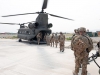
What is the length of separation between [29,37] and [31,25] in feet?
4.79

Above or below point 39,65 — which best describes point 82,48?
above

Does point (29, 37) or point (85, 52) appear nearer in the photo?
point (85, 52)

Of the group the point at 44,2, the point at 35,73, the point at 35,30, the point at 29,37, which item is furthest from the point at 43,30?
the point at 35,73

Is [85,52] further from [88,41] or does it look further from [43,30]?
[43,30]

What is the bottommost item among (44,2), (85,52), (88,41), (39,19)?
(85,52)

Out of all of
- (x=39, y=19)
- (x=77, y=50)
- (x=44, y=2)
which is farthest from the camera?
(x=39, y=19)

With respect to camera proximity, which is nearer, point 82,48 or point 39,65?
point 82,48

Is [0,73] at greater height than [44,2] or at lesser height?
lesser

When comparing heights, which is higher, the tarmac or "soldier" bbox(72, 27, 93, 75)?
"soldier" bbox(72, 27, 93, 75)

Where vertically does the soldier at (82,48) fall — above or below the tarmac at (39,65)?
above

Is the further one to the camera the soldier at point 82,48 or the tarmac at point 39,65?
the tarmac at point 39,65

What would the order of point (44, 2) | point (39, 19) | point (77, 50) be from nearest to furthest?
point (77, 50) < point (44, 2) < point (39, 19)

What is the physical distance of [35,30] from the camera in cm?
1364

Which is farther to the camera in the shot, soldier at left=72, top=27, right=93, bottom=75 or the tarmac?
the tarmac
